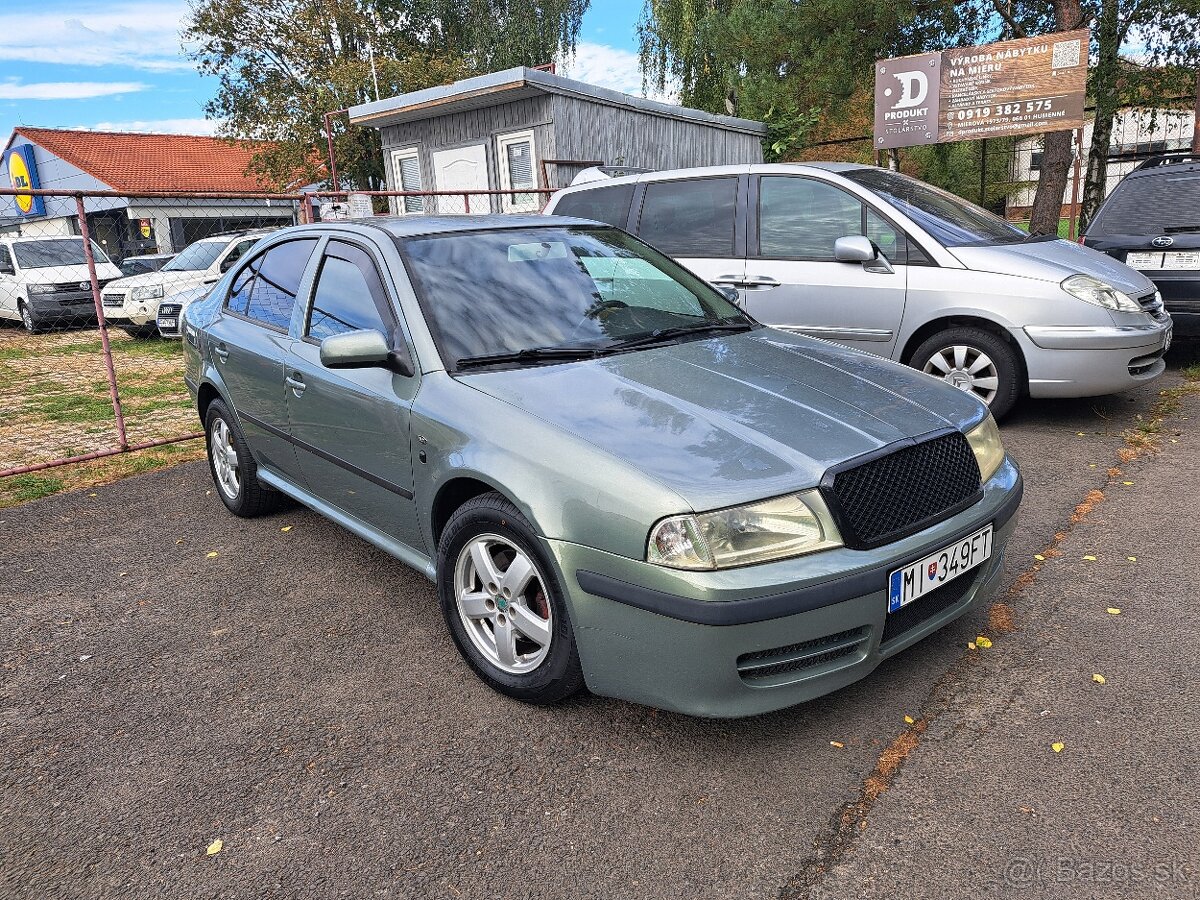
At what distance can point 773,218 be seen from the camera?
638 centimetres

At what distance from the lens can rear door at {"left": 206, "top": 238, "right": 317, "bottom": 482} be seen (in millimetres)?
4023

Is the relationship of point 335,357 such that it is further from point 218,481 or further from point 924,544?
point 218,481

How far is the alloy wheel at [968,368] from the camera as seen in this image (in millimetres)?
5684

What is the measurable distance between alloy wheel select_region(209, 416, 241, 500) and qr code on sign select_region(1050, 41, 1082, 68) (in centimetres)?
1075

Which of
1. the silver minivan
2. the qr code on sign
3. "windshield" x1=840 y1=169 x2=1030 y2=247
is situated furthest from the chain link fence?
the qr code on sign

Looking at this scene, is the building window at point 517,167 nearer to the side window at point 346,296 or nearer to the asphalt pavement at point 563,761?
the side window at point 346,296

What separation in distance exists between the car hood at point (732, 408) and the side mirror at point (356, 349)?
361 mm

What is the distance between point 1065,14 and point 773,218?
30.6 ft

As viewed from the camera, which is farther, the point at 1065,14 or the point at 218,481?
the point at 1065,14

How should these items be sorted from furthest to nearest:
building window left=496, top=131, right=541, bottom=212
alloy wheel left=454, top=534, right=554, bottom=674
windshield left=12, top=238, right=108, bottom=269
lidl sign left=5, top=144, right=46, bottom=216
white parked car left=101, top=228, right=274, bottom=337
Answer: lidl sign left=5, top=144, right=46, bottom=216, windshield left=12, top=238, right=108, bottom=269, building window left=496, top=131, right=541, bottom=212, white parked car left=101, top=228, right=274, bottom=337, alloy wheel left=454, top=534, right=554, bottom=674

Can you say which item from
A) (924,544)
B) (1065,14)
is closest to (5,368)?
(924,544)

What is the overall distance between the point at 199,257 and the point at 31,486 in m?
8.94

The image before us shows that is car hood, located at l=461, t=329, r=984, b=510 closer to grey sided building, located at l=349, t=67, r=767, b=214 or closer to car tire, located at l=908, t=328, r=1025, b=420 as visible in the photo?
car tire, located at l=908, t=328, r=1025, b=420

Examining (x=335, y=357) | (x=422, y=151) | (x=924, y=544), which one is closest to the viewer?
(x=924, y=544)
